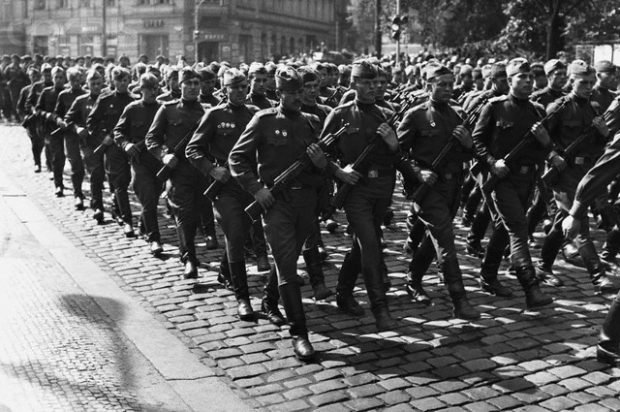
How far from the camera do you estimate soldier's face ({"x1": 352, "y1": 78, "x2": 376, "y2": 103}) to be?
24.1 ft

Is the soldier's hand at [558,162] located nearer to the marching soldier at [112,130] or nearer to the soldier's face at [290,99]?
the soldier's face at [290,99]

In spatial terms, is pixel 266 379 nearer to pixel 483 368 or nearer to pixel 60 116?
pixel 483 368

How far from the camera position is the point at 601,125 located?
8984 mm

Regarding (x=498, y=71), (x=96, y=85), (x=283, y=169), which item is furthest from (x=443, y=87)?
(x=96, y=85)

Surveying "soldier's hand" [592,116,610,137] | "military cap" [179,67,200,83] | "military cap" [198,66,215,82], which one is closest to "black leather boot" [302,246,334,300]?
"military cap" [179,67,200,83]

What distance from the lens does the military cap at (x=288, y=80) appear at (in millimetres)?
6926

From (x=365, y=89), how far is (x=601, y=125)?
3.01 m

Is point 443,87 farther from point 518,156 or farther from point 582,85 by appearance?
point 582,85

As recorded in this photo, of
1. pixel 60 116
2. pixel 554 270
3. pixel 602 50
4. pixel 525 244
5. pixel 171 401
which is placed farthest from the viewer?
pixel 602 50

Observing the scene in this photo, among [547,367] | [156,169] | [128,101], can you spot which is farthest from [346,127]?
[128,101]

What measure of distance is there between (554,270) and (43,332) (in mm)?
5431

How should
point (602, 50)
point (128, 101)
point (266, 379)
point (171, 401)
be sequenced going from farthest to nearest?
1. point (602, 50)
2. point (128, 101)
3. point (266, 379)
4. point (171, 401)

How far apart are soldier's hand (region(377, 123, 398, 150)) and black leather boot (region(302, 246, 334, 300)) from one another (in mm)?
1861

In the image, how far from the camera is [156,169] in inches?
424
